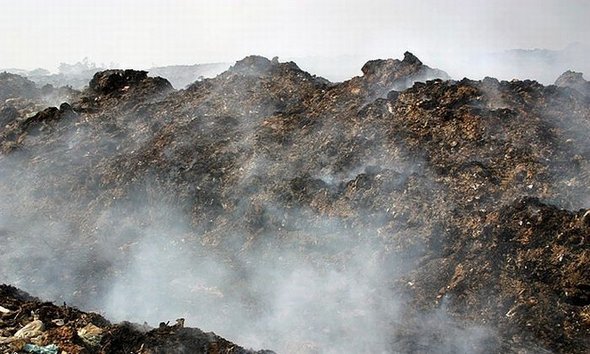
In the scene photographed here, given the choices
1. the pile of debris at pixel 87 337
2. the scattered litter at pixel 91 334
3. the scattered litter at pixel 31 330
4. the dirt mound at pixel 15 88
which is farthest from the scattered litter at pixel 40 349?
the dirt mound at pixel 15 88

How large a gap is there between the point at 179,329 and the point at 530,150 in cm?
696

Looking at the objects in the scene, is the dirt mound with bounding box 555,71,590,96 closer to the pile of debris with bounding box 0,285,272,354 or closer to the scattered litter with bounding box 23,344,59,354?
the pile of debris with bounding box 0,285,272,354

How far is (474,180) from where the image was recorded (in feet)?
31.1

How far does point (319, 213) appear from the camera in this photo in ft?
32.8

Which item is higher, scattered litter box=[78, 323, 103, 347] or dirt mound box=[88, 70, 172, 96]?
dirt mound box=[88, 70, 172, 96]

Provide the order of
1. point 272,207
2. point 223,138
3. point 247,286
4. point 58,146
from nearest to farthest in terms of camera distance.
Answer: point 247,286 → point 272,207 → point 223,138 → point 58,146

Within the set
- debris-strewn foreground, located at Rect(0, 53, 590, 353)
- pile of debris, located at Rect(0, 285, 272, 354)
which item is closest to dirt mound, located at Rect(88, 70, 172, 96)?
debris-strewn foreground, located at Rect(0, 53, 590, 353)

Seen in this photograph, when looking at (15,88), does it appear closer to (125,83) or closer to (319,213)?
(125,83)

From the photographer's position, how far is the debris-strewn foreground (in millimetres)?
7668

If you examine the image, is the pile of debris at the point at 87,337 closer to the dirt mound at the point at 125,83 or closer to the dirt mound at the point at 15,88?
the dirt mound at the point at 125,83

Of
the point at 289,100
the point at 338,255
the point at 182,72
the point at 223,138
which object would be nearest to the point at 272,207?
the point at 338,255

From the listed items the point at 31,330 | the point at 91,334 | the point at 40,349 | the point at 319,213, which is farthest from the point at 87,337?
the point at 319,213

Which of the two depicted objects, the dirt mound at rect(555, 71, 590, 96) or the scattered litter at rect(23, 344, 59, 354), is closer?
the scattered litter at rect(23, 344, 59, 354)

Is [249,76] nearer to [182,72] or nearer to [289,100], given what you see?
[289,100]
